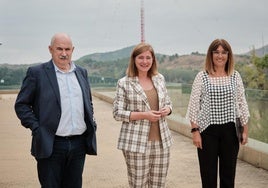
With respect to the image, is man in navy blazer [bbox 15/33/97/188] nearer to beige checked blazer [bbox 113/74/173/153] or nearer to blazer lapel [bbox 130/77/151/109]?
beige checked blazer [bbox 113/74/173/153]

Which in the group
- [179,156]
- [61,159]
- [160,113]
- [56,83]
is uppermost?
[56,83]

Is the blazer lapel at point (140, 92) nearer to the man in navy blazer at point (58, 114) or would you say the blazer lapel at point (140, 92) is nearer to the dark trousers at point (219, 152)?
the man in navy blazer at point (58, 114)

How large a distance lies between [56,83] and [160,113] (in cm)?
88

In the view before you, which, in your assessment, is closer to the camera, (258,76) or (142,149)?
(142,149)

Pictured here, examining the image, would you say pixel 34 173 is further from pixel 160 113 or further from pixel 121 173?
pixel 160 113

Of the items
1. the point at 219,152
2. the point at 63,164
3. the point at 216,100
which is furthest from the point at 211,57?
the point at 63,164

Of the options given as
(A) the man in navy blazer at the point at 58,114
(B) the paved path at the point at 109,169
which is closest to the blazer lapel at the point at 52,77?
(A) the man in navy blazer at the point at 58,114

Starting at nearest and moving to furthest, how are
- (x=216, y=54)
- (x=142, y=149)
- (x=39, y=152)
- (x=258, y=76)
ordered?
1. (x=39, y=152)
2. (x=142, y=149)
3. (x=216, y=54)
4. (x=258, y=76)

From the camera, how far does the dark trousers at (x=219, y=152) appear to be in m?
3.96

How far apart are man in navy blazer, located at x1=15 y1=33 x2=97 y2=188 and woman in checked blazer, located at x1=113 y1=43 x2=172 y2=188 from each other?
32cm

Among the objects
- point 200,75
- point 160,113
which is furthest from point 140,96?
point 200,75

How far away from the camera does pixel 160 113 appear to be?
364 centimetres

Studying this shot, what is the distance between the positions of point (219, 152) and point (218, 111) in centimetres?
40

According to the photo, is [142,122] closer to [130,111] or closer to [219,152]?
[130,111]
